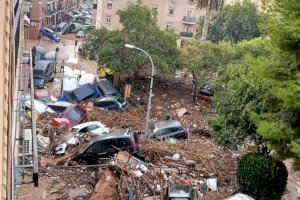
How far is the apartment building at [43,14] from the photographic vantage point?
51.3 meters

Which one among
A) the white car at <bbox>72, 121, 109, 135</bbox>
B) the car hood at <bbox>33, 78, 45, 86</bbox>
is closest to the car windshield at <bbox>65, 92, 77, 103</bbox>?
→ the car hood at <bbox>33, 78, 45, 86</bbox>

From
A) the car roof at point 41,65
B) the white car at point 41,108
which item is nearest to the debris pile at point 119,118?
the white car at point 41,108

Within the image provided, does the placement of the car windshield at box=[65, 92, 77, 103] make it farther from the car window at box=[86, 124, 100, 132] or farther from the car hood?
the car window at box=[86, 124, 100, 132]

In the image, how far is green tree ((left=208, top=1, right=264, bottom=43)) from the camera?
40.2m

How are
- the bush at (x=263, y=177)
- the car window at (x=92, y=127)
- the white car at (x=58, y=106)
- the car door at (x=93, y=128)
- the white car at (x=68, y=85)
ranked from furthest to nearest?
the white car at (x=68, y=85)
the white car at (x=58, y=106)
the car window at (x=92, y=127)
the car door at (x=93, y=128)
the bush at (x=263, y=177)

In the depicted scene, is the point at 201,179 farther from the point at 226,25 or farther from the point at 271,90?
the point at 226,25

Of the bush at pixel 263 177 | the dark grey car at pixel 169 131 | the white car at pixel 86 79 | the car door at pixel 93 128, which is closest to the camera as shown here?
the bush at pixel 263 177

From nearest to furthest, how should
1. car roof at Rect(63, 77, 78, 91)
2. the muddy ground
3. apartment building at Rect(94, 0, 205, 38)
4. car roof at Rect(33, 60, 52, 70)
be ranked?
the muddy ground
car roof at Rect(63, 77, 78, 91)
car roof at Rect(33, 60, 52, 70)
apartment building at Rect(94, 0, 205, 38)

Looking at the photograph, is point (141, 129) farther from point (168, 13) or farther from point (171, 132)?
point (168, 13)

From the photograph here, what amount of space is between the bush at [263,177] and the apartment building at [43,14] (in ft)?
113

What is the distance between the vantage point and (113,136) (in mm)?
16688

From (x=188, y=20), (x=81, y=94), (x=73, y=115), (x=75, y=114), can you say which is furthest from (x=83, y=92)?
(x=188, y=20)

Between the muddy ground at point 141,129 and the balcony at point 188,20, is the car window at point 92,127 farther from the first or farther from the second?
the balcony at point 188,20

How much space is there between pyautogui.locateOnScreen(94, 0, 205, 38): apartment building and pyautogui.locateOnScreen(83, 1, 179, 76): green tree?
21.2 metres
